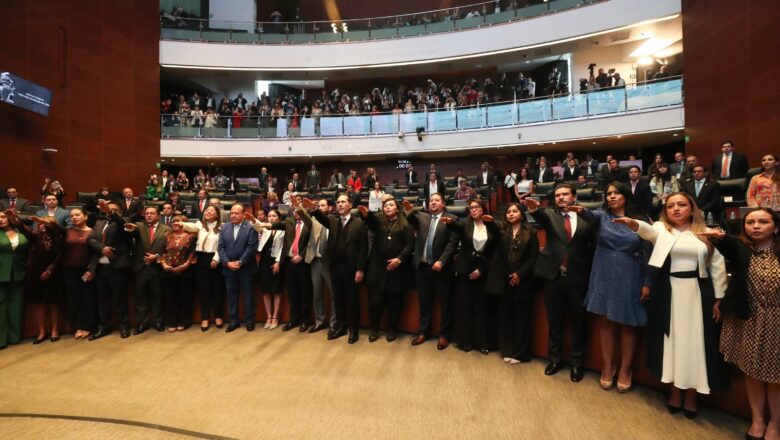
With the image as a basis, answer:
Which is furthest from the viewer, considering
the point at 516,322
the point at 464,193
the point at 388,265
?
the point at 464,193

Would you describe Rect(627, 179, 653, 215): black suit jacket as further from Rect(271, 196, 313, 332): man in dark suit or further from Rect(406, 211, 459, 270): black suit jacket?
Rect(271, 196, 313, 332): man in dark suit

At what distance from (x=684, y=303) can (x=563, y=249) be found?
2.96 ft

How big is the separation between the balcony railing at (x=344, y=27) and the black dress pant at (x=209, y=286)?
1146 cm

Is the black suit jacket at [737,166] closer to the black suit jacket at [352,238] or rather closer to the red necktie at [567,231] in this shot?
the red necktie at [567,231]

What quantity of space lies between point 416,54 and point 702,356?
1277 cm

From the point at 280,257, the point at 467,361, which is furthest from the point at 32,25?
the point at 467,361

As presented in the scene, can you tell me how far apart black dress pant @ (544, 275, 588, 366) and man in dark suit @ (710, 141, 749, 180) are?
4.16 m

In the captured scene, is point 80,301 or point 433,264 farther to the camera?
point 80,301

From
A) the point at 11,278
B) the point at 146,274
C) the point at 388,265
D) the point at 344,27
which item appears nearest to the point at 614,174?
the point at 388,265

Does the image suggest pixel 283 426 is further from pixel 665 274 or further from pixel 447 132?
pixel 447 132

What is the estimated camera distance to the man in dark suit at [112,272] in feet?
14.6

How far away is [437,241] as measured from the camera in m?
3.92

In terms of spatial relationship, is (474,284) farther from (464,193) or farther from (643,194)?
(464,193)

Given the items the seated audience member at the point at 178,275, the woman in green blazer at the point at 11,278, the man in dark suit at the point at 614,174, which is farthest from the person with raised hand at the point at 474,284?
the woman in green blazer at the point at 11,278
